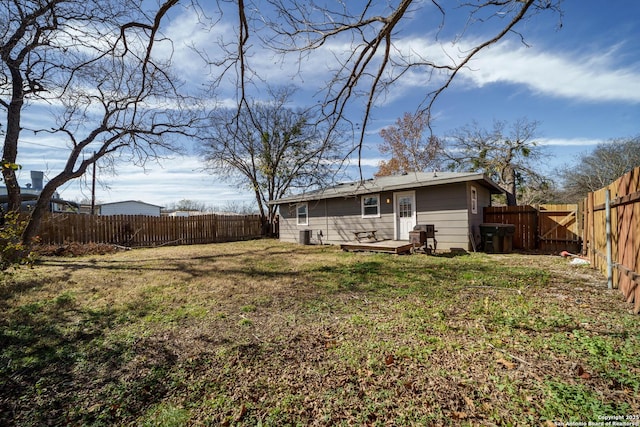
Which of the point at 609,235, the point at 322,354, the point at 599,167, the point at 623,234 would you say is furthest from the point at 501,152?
the point at 322,354

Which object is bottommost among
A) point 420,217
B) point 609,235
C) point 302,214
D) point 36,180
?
point 609,235

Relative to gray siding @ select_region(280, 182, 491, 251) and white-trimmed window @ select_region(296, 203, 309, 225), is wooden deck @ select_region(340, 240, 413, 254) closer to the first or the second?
gray siding @ select_region(280, 182, 491, 251)

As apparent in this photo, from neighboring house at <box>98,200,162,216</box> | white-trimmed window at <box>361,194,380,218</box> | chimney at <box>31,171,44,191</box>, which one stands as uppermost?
chimney at <box>31,171,44,191</box>

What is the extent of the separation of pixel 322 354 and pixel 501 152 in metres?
22.2

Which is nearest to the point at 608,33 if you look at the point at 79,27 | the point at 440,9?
the point at 440,9

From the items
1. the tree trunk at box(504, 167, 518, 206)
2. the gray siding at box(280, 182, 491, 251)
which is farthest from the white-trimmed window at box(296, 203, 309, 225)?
the tree trunk at box(504, 167, 518, 206)

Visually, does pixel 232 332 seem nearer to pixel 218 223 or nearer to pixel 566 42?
pixel 566 42

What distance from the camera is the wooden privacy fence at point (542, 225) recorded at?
9.81 meters

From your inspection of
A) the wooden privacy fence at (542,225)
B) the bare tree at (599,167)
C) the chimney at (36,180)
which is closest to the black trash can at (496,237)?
the wooden privacy fence at (542,225)

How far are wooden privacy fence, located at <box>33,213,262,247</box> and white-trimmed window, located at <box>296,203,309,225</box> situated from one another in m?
4.65

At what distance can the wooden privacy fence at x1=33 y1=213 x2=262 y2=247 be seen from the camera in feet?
37.5

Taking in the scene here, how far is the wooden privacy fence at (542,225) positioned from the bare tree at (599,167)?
1967 centimetres

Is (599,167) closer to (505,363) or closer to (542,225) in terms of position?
(542,225)

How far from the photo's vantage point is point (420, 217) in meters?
10.4
